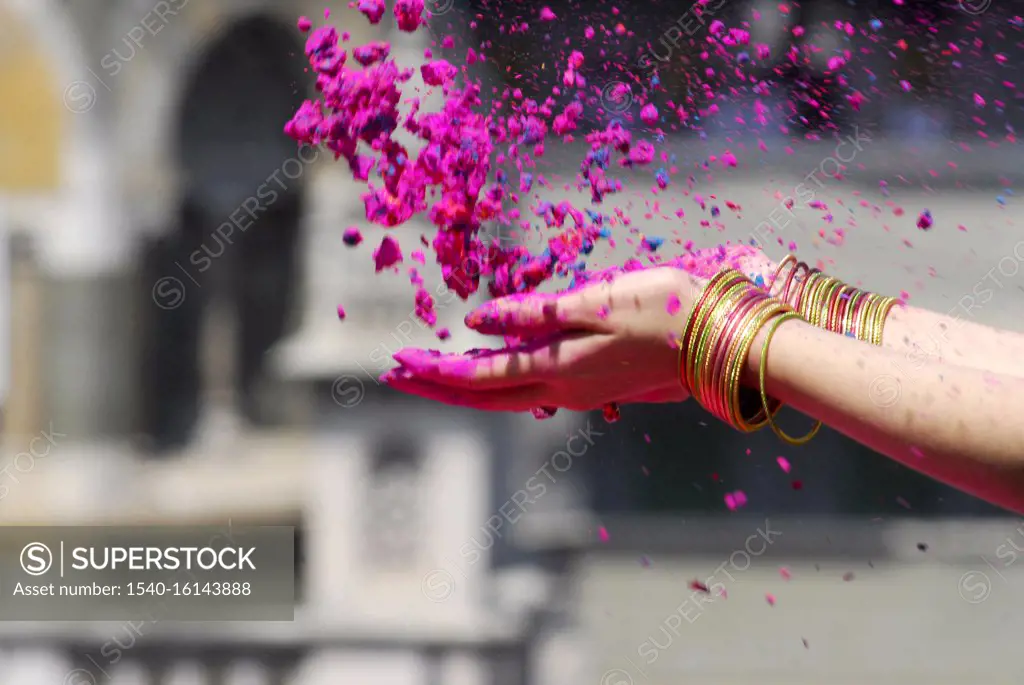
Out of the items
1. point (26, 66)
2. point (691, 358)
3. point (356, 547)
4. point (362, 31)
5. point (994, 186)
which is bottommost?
point (691, 358)

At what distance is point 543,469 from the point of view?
2.21 m

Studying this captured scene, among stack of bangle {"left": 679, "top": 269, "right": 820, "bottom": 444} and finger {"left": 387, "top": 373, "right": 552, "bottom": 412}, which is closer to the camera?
stack of bangle {"left": 679, "top": 269, "right": 820, "bottom": 444}

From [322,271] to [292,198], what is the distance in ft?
3.82

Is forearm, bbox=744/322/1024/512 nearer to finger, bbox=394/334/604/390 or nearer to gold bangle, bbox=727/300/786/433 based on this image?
gold bangle, bbox=727/300/786/433

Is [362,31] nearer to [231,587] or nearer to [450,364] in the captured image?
[231,587]

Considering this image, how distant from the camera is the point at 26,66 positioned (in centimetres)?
265

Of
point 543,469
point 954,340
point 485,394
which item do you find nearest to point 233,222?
point 543,469

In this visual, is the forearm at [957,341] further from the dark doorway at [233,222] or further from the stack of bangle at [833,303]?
the dark doorway at [233,222]

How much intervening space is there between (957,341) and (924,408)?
209mm

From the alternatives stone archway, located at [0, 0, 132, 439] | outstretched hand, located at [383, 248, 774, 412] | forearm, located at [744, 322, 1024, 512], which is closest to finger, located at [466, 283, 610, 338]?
outstretched hand, located at [383, 248, 774, 412]

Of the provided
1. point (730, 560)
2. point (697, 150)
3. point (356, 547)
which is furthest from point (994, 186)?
point (356, 547)

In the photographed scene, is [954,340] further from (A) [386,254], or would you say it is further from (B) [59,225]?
(B) [59,225]

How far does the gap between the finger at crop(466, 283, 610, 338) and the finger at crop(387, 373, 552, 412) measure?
0.19ft

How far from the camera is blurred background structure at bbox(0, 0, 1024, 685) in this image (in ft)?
7.07
